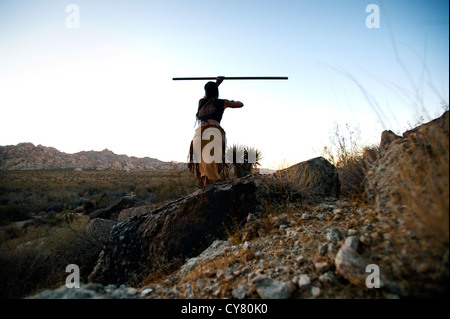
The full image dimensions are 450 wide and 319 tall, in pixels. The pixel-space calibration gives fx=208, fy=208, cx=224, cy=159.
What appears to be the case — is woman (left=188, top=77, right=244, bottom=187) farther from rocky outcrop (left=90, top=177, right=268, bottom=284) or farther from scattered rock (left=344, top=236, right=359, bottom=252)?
scattered rock (left=344, top=236, right=359, bottom=252)

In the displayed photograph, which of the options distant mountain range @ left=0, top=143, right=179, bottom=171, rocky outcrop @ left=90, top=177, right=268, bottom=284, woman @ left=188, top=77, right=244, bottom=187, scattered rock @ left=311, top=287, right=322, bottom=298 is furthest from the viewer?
distant mountain range @ left=0, top=143, right=179, bottom=171

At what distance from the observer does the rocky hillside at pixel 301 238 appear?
152 cm

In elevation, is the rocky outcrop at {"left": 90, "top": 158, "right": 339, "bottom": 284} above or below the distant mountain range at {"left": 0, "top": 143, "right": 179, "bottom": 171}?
below

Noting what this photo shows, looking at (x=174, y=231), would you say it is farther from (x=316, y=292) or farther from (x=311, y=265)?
(x=316, y=292)

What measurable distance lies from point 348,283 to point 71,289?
2349 mm

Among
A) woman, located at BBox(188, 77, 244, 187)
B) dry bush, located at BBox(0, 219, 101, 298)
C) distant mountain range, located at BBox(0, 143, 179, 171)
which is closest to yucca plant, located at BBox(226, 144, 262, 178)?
woman, located at BBox(188, 77, 244, 187)

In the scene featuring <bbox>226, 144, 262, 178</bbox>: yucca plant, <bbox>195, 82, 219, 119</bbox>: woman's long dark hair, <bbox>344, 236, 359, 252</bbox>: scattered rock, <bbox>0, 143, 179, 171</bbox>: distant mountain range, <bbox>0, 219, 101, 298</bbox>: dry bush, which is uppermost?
<bbox>0, 143, 179, 171</bbox>: distant mountain range

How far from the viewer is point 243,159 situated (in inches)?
279

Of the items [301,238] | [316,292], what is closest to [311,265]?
[316,292]

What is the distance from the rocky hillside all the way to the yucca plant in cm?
282

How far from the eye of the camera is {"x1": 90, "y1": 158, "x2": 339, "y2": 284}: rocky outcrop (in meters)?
3.27
